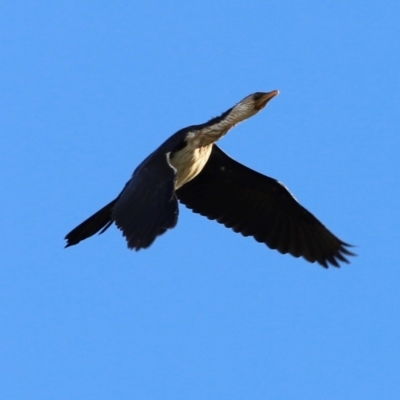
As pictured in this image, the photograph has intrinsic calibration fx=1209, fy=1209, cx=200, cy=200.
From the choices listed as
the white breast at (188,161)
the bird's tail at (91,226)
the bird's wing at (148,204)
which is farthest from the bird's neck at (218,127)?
the bird's tail at (91,226)

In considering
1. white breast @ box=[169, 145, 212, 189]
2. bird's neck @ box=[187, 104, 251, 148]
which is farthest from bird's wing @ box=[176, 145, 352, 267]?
bird's neck @ box=[187, 104, 251, 148]

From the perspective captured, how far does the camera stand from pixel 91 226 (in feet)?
49.0

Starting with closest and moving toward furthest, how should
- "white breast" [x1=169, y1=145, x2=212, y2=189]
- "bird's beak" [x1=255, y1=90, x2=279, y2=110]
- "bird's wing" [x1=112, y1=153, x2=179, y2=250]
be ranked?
→ "bird's wing" [x1=112, y1=153, x2=179, y2=250] < "white breast" [x1=169, y1=145, x2=212, y2=189] < "bird's beak" [x1=255, y1=90, x2=279, y2=110]

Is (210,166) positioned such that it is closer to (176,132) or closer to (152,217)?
(176,132)

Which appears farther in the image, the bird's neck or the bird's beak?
the bird's beak

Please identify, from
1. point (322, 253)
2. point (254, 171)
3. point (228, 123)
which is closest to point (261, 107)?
point (228, 123)

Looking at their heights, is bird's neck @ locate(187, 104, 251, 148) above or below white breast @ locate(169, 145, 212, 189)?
above

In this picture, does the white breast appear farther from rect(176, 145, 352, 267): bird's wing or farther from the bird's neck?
rect(176, 145, 352, 267): bird's wing

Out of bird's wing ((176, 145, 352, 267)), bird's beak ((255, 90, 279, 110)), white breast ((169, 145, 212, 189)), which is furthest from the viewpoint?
bird's wing ((176, 145, 352, 267))

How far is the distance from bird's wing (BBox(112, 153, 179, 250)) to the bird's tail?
58 cm

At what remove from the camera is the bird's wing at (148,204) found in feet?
41.1

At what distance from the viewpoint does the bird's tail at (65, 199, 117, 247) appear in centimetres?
1482

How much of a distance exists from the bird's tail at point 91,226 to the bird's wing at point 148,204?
0.58 meters

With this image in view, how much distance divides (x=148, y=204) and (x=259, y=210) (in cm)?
353
